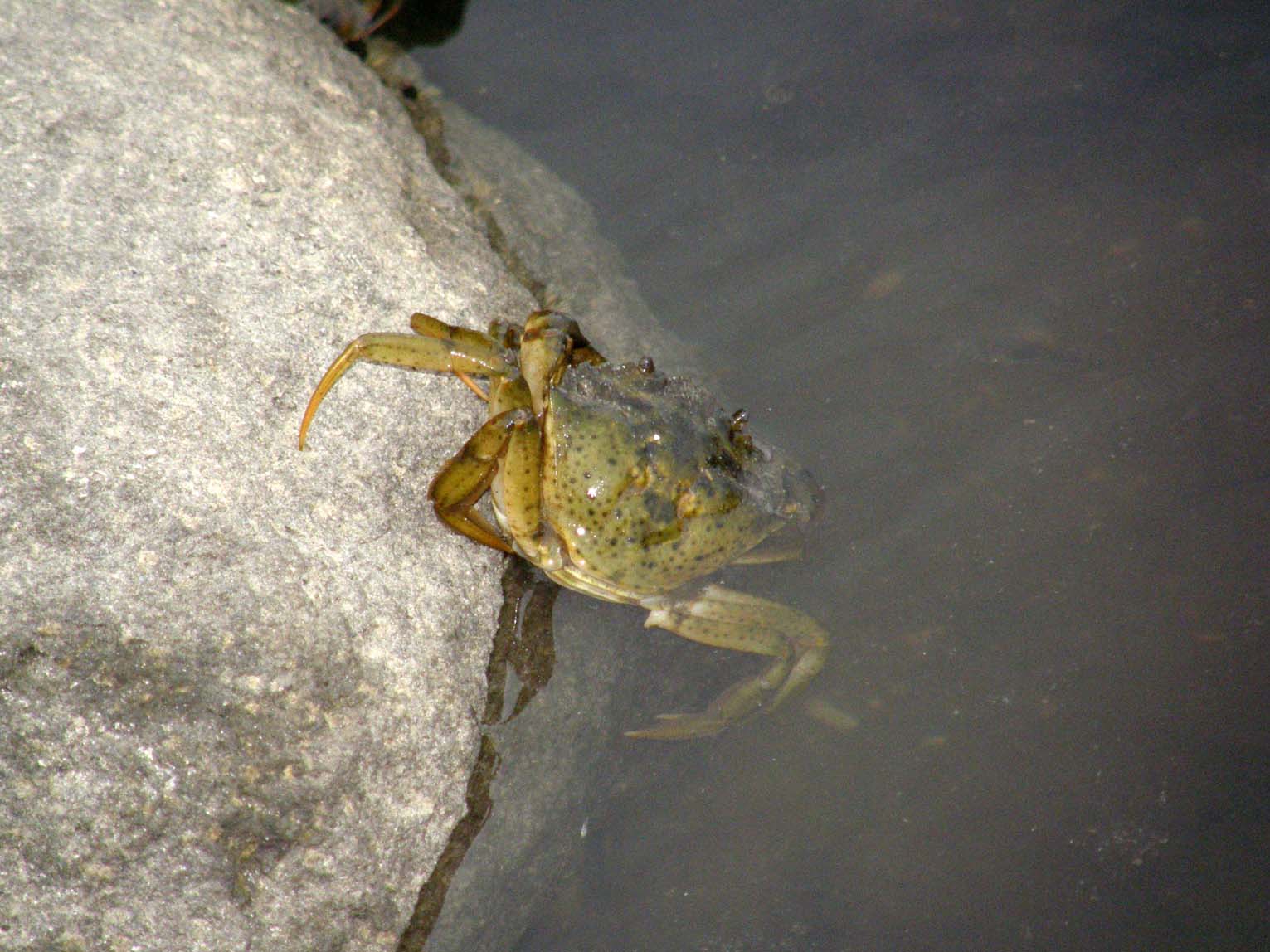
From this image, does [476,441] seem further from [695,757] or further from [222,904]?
[695,757]

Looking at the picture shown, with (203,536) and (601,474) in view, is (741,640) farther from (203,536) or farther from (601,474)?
(203,536)

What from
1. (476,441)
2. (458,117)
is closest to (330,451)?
(476,441)

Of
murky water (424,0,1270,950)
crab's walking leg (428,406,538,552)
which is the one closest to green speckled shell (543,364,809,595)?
crab's walking leg (428,406,538,552)

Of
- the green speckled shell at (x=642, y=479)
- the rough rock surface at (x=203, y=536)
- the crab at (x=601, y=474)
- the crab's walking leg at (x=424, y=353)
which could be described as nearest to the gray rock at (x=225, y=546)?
the rough rock surface at (x=203, y=536)

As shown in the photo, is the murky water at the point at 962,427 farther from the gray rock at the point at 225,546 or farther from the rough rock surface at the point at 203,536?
the rough rock surface at the point at 203,536

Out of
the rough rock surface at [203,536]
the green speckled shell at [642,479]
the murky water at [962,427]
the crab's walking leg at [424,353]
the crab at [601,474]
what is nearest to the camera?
the rough rock surface at [203,536]

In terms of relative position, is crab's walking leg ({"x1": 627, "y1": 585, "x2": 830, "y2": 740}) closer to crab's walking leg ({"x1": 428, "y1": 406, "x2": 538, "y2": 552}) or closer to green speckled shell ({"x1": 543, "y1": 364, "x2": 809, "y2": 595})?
green speckled shell ({"x1": 543, "y1": 364, "x2": 809, "y2": 595})

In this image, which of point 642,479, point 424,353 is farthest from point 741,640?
point 424,353

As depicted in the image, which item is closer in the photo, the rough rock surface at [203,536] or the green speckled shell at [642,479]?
the rough rock surface at [203,536]
